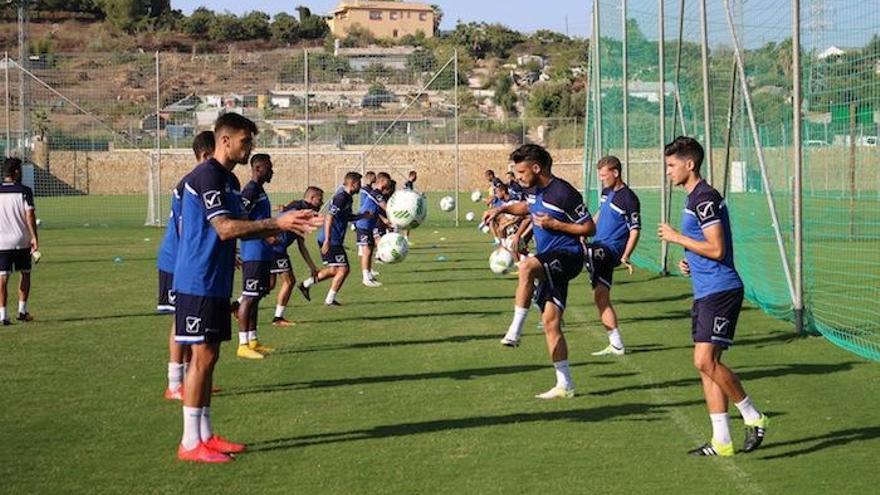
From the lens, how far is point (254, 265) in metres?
14.7

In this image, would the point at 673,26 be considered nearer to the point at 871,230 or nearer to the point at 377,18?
the point at 871,230

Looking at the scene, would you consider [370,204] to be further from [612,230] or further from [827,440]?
[827,440]

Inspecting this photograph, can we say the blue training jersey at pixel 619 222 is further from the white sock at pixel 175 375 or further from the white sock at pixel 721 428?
the white sock at pixel 721 428

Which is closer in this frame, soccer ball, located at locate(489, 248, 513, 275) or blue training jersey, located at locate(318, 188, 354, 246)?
blue training jersey, located at locate(318, 188, 354, 246)

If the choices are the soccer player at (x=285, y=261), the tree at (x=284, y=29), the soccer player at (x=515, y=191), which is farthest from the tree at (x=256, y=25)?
the soccer player at (x=285, y=261)

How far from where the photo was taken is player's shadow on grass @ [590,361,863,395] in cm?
1201

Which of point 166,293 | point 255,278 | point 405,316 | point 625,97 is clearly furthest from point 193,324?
point 625,97

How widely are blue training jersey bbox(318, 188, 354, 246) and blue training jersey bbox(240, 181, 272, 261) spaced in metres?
4.57

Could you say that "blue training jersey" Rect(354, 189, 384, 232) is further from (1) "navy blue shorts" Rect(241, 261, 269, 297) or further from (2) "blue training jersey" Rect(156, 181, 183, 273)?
(2) "blue training jersey" Rect(156, 181, 183, 273)

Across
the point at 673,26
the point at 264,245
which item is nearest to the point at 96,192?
the point at 673,26

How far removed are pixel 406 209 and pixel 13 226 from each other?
605cm

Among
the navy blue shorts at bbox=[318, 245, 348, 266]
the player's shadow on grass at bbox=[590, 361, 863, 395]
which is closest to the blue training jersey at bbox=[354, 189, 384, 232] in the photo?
the navy blue shorts at bbox=[318, 245, 348, 266]

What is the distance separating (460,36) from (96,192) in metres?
87.7

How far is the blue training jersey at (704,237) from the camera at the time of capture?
8.85 meters
